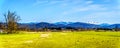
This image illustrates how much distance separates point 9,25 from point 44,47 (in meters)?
54.0

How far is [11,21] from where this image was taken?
8156 cm

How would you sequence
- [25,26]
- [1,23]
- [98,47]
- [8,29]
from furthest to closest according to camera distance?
[25,26] → [1,23] → [8,29] → [98,47]

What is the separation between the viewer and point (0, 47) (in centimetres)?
2823

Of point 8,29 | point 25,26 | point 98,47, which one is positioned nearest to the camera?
point 98,47

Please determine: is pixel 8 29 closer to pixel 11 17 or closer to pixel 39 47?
pixel 11 17

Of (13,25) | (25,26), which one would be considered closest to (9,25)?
(13,25)

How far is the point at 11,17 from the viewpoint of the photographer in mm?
83250

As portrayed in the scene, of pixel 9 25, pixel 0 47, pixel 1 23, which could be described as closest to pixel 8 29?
pixel 9 25

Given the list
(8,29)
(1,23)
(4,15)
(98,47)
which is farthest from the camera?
(1,23)

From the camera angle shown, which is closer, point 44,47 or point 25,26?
point 44,47

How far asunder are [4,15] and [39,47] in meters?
58.0

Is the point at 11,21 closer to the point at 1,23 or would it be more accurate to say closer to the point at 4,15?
the point at 4,15

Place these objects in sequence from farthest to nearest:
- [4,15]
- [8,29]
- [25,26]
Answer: [25,26] < [4,15] < [8,29]

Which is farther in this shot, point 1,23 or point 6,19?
point 1,23
